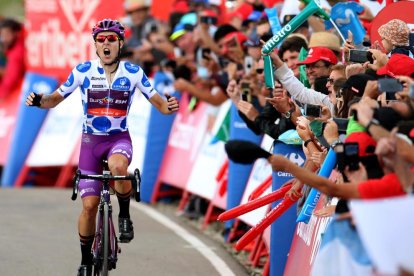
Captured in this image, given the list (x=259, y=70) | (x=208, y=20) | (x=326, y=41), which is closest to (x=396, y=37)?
(x=326, y=41)

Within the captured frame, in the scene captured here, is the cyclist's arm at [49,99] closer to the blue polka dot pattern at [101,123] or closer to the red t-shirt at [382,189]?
the blue polka dot pattern at [101,123]

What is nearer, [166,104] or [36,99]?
[36,99]

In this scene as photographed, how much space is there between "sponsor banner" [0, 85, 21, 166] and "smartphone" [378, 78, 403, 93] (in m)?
14.3

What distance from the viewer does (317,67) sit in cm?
1177

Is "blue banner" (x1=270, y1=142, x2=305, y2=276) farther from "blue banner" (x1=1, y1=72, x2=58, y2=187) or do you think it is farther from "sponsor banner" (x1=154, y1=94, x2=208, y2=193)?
"blue banner" (x1=1, y1=72, x2=58, y2=187)

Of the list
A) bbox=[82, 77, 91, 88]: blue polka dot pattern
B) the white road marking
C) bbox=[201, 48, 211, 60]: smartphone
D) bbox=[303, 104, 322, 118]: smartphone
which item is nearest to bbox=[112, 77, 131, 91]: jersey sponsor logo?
bbox=[82, 77, 91, 88]: blue polka dot pattern

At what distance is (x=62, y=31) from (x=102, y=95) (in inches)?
448

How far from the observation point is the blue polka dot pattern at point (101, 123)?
1118 cm

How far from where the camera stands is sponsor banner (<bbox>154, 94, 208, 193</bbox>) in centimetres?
1776

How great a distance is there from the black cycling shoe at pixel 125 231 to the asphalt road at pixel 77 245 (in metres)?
1.21

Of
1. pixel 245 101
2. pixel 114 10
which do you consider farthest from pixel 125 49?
pixel 245 101

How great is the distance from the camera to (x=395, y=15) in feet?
37.2

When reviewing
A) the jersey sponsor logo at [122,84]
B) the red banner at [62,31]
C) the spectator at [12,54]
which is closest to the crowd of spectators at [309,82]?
the red banner at [62,31]

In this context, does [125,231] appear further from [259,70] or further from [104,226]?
[259,70]
